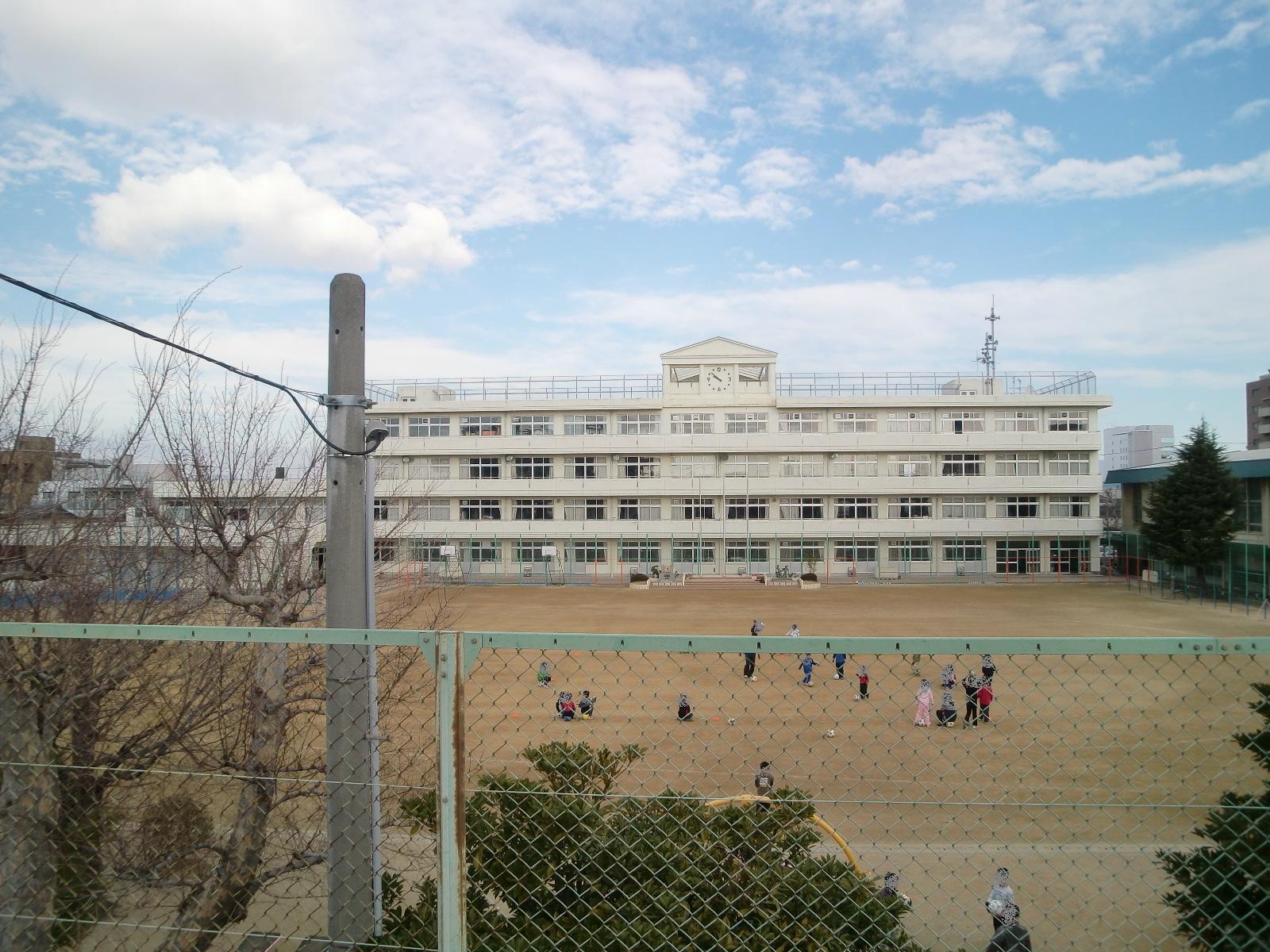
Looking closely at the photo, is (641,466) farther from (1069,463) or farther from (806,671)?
(806,671)

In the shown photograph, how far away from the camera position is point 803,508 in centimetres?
3312

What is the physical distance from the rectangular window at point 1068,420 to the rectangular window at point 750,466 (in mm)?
11921

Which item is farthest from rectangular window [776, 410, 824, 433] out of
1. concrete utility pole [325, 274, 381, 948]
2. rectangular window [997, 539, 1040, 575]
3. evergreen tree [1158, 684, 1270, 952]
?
concrete utility pole [325, 274, 381, 948]

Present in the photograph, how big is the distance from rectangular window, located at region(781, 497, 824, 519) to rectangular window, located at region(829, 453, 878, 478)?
1381 mm

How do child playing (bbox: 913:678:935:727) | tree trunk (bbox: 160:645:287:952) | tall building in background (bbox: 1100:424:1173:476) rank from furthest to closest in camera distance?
tall building in background (bbox: 1100:424:1173:476) < child playing (bbox: 913:678:935:727) < tree trunk (bbox: 160:645:287:952)

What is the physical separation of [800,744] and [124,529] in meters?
8.58

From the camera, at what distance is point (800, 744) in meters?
10.7

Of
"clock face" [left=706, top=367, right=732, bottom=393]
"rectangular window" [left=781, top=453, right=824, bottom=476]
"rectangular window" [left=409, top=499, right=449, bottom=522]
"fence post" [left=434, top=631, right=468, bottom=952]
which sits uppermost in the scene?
"clock face" [left=706, top=367, right=732, bottom=393]

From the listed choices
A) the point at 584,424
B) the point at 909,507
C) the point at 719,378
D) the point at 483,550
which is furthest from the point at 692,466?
the point at 483,550

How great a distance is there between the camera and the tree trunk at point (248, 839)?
126 inches

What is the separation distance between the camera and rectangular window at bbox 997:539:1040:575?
32.6 metres

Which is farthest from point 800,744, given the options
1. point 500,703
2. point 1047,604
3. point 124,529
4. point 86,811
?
point 1047,604

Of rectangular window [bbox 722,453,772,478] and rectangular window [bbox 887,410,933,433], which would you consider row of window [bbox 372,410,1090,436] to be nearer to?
rectangular window [bbox 887,410,933,433]

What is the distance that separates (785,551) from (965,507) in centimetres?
765
